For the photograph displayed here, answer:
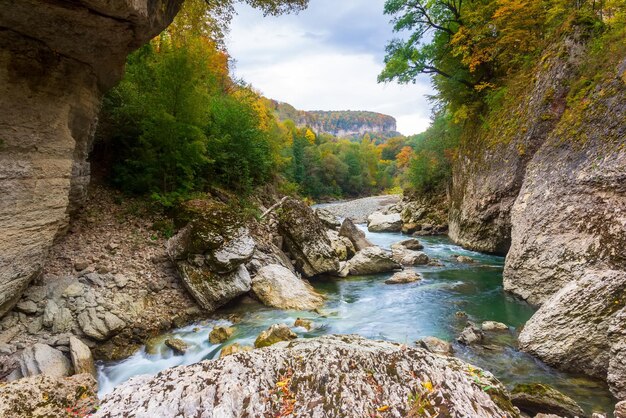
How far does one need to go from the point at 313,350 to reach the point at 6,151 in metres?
5.23

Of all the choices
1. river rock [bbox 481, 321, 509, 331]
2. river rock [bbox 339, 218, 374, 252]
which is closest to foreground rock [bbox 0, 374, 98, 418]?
river rock [bbox 481, 321, 509, 331]

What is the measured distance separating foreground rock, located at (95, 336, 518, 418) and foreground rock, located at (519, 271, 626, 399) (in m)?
2.43

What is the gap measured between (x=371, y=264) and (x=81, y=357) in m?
7.93

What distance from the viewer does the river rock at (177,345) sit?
5.50 m

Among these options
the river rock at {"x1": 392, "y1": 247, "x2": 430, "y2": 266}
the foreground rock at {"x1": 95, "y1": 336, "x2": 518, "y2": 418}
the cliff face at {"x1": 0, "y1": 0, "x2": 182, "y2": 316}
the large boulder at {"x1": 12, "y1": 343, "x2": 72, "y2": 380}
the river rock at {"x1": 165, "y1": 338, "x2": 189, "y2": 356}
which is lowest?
the river rock at {"x1": 165, "y1": 338, "x2": 189, "y2": 356}

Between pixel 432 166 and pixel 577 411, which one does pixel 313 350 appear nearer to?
pixel 577 411

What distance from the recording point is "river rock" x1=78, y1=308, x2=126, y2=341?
17.4 feet

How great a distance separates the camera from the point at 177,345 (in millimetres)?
5535

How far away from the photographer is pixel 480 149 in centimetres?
1338

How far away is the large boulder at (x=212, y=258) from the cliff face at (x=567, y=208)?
5.66 m

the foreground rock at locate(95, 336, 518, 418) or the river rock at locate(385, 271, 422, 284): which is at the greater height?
the foreground rock at locate(95, 336, 518, 418)

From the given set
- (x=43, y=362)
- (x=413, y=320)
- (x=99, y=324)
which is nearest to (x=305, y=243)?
(x=413, y=320)

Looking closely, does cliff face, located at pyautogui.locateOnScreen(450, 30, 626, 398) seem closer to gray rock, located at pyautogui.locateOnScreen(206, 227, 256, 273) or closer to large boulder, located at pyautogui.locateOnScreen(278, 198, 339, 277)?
large boulder, located at pyautogui.locateOnScreen(278, 198, 339, 277)

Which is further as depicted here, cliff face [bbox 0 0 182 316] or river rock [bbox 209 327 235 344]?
river rock [bbox 209 327 235 344]
